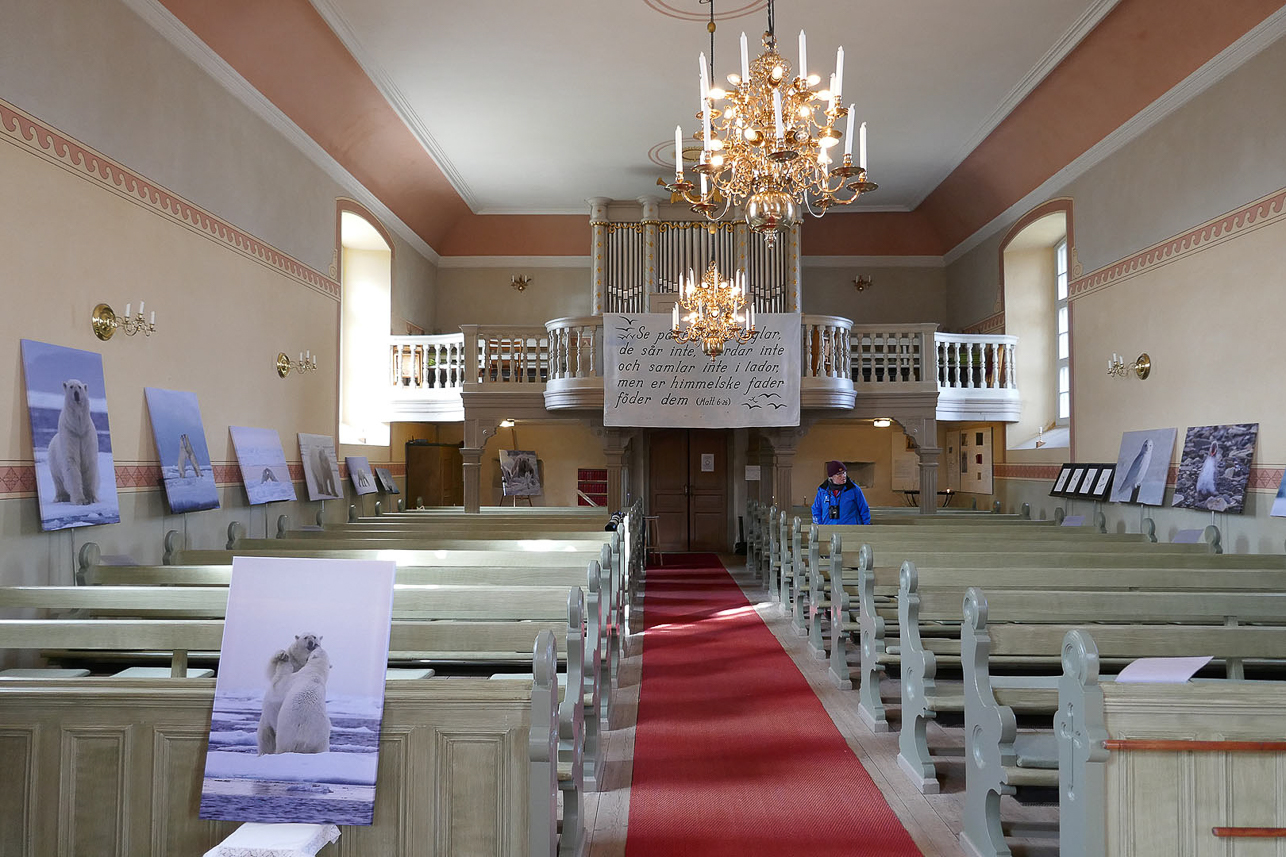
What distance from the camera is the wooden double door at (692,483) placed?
14758 millimetres

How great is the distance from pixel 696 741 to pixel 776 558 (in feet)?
15.7

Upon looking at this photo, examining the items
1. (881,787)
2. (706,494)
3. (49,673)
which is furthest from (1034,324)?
(49,673)

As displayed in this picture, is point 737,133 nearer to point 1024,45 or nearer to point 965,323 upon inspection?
point 1024,45

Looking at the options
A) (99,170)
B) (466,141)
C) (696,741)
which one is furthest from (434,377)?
(696,741)

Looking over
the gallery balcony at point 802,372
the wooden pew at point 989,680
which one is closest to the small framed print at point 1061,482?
the gallery balcony at point 802,372

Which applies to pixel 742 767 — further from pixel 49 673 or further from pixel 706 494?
pixel 706 494

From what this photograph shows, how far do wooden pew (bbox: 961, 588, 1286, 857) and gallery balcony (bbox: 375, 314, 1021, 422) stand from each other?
24.9 ft

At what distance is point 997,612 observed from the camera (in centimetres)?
394

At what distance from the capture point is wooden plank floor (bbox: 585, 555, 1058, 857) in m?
3.49

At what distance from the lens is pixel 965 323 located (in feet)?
44.8

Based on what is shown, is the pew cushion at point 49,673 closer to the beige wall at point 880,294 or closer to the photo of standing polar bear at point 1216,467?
the photo of standing polar bear at point 1216,467

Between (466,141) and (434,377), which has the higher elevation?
(466,141)

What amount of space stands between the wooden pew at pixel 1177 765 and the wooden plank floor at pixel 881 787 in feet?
3.34

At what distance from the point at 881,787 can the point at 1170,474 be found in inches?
215
